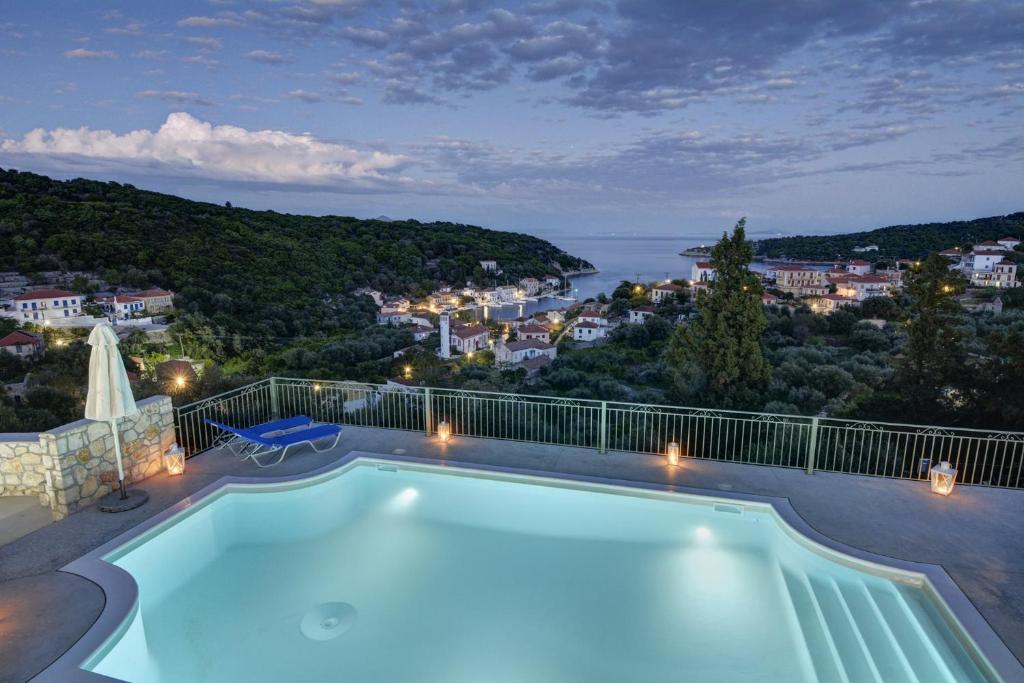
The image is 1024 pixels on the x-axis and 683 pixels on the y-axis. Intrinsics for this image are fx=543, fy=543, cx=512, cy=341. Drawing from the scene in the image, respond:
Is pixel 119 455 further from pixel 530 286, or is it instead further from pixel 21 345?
pixel 530 286

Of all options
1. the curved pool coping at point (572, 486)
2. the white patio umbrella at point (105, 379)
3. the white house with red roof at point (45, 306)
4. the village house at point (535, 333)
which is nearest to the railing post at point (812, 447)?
the curved pool coping at point (572, 486)

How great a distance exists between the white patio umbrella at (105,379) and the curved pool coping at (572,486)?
109 cm

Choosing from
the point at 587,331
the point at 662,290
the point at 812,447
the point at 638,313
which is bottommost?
the point at 587,331

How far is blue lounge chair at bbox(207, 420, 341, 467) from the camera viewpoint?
6.54 metres

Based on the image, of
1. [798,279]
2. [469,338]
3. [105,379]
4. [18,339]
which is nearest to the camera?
[105,379]

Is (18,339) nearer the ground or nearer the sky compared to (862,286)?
nearer the sky

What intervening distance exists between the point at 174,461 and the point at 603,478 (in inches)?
192

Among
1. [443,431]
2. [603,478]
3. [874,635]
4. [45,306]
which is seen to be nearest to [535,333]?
[45,306]

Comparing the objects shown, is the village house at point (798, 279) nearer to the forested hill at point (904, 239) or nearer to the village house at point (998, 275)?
the forested hill at point (904, 239)

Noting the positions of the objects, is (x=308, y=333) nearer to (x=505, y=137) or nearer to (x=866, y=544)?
(x=505, y=137)

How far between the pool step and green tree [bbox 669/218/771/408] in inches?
322

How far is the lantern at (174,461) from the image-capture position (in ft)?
20.4

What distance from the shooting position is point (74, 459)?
525cm

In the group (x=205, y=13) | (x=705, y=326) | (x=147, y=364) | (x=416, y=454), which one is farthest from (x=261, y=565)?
(x=147, y=364)
